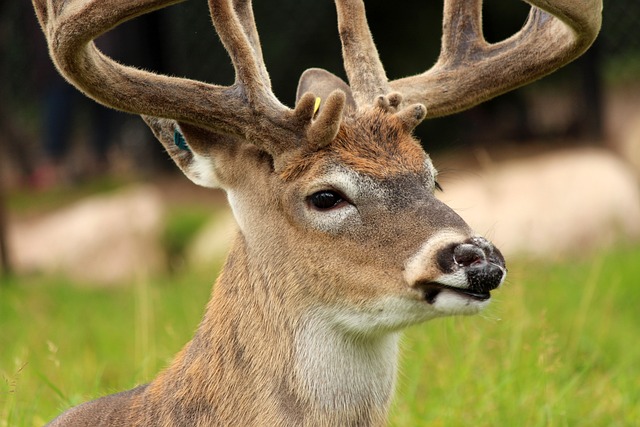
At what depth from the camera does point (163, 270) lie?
406 inches

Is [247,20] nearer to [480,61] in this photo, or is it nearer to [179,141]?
[179,141]

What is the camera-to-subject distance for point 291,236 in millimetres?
3771

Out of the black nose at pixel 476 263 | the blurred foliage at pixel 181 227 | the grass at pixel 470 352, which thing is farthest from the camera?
the blurred foliage at pixel 181 227

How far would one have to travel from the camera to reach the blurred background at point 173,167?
412 inches

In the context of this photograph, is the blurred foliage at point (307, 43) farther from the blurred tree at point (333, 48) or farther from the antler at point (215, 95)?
the antler at point (215, 95)

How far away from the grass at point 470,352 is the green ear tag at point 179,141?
97 cm

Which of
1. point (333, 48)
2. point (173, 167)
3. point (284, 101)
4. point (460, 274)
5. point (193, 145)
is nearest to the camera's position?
point (460, 274)

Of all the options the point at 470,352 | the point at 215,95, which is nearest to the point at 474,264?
the point at 215,95

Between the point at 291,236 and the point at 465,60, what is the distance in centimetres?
109

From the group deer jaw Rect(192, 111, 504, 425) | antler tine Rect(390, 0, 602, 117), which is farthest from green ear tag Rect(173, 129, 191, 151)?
antler tine Rect(390, 0, 602, 117)

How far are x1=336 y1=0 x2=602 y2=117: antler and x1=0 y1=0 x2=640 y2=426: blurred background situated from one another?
5.64 m

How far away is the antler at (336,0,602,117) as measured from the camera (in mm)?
4219

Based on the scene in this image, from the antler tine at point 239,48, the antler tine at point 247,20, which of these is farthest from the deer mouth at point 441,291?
the antler tine at point 247,20

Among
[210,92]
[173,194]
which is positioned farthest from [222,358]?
[173,194]
